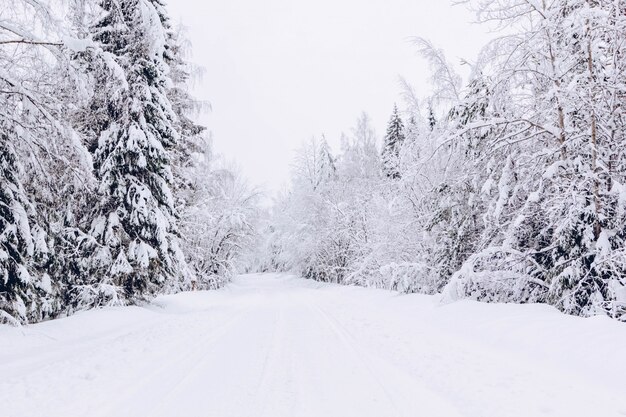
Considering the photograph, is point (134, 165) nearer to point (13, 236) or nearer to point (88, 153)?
point (13, 236)

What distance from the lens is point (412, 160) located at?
1981 centimetres

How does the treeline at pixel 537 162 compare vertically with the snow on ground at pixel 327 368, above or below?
above

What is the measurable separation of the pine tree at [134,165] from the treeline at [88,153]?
0.13ft

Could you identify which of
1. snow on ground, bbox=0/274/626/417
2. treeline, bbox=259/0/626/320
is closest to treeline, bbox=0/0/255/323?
snow on ground, bbox=0/274/626/417

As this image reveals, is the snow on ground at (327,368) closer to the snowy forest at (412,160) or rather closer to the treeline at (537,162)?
the treeline at (537,162)

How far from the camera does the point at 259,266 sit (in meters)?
79.5

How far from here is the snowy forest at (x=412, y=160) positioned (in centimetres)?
780

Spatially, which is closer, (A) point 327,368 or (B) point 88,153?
(A) point 327,368

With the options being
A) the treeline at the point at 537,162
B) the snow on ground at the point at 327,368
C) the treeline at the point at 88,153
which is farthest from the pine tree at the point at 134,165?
the treeline at the point at 537,162

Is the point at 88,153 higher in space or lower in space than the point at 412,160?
lower

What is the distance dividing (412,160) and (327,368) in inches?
587

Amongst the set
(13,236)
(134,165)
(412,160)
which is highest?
(412,160)

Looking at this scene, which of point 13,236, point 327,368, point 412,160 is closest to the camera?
point 327,368

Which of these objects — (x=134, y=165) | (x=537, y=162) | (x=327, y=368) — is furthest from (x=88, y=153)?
(x=537, y=162)
